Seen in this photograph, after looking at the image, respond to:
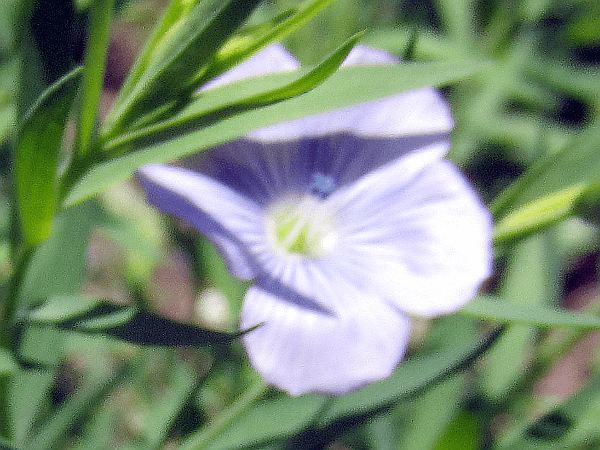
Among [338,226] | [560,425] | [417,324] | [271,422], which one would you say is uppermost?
[338,226]

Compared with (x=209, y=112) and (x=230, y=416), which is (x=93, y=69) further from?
(x=230, y=416)

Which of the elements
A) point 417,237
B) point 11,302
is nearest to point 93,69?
point 11,302

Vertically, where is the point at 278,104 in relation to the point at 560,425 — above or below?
above

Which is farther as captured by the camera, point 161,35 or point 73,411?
point 73,411

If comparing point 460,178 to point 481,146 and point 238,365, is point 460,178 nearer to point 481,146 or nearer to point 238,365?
point 238,365

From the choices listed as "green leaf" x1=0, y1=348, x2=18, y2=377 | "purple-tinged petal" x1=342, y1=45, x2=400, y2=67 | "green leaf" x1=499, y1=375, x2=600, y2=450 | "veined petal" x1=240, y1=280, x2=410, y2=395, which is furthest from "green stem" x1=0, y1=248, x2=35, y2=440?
"green leaf" x1=499, y1=375, x2=600, y2=450

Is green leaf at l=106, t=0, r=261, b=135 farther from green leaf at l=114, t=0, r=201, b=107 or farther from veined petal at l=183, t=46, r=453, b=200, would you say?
veined petal at l=183, t=46, r=453, b=200

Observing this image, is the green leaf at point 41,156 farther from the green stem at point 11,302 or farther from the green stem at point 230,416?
the green stem at point 230,416

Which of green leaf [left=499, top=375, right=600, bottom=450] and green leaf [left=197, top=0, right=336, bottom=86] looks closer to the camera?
green leaf [left=197, top=0, right=336, bottom=86]
